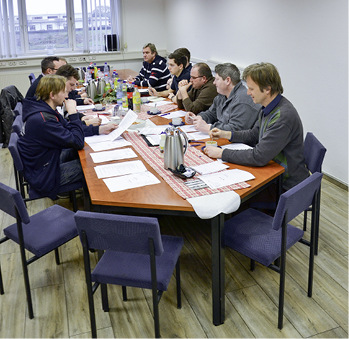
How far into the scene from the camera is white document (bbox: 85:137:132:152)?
3.17 metres

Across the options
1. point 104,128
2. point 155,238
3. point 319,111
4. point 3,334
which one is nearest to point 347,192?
point 319,111

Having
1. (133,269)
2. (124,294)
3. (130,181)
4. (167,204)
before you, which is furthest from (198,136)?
(133,269)

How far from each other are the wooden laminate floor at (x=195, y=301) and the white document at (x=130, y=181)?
2.28 feet

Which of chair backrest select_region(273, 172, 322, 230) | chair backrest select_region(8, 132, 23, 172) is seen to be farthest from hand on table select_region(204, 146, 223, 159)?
chair backrest select_region(8, 132, 23, 172)

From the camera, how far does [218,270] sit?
91.0 inches

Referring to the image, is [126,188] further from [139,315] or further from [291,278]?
[291,278]

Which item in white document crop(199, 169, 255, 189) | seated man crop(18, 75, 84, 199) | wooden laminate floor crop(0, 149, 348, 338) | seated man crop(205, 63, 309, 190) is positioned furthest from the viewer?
seated man crop(18, 75, 84, 199)

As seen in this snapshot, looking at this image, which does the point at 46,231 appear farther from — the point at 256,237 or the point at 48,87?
the point at 256,237

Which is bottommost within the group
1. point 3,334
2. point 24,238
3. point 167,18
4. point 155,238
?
point 3,334

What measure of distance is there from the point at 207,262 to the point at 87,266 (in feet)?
3.60

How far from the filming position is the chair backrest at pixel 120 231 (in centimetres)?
188

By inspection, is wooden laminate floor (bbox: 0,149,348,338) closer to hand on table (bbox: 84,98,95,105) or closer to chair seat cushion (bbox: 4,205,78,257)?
chair seat cushion (bbox: 4,205,78,257)

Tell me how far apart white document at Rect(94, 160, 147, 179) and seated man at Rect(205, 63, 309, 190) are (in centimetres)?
A: 47

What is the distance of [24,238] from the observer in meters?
2.48
